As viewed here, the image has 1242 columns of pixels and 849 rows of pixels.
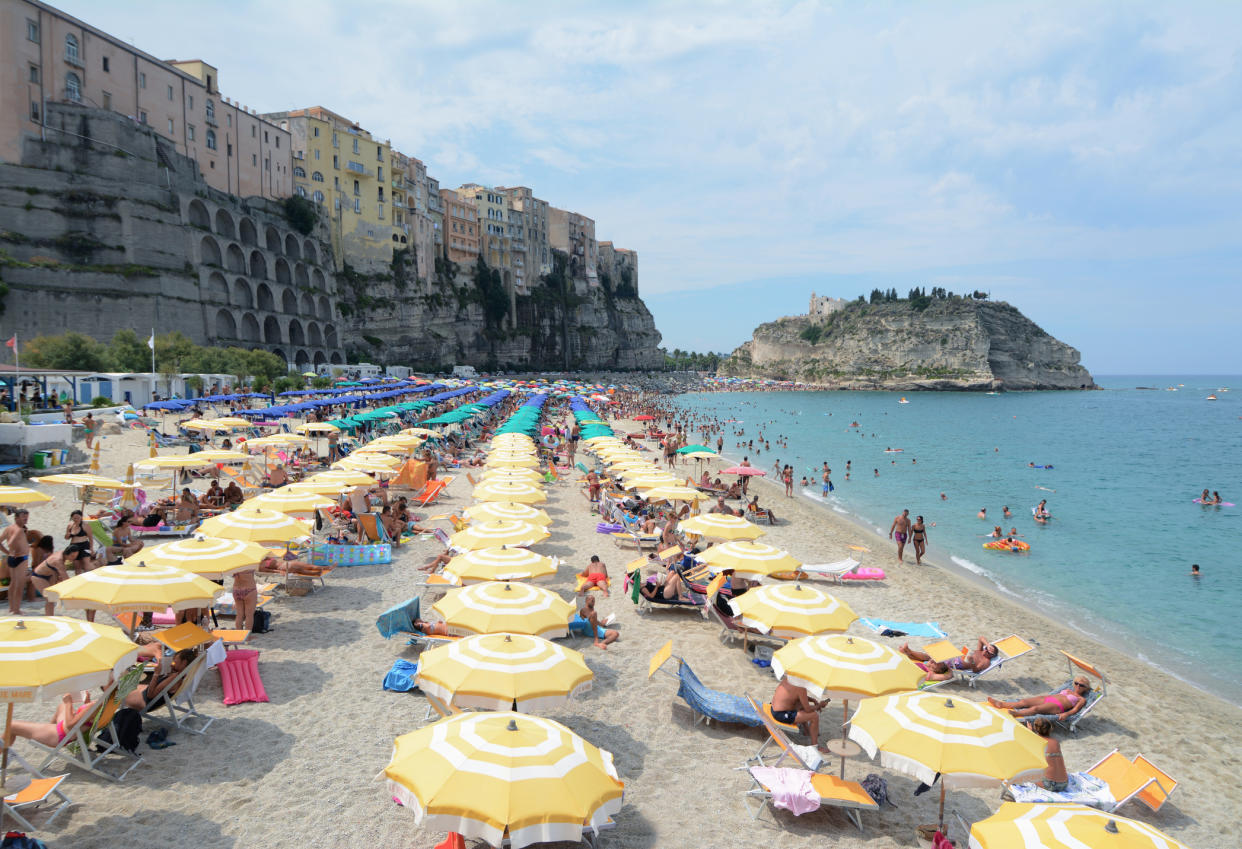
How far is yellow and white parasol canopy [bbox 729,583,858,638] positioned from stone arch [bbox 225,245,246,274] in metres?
63.4

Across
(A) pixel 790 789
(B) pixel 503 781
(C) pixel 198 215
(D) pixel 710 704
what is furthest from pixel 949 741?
(C) pixel 198 215

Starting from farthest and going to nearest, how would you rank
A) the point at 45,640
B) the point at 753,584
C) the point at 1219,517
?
the point at 1219,517 → the point at 753,584 → the point at 45,640

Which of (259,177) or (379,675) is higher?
(259,177)

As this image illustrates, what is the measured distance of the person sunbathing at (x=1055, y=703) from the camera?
7723mm

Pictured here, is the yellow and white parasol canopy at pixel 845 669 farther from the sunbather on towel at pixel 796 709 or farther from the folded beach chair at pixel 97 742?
the folded beach chair at pixel 97 742

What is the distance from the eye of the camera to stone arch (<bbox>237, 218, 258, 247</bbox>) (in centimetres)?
6146

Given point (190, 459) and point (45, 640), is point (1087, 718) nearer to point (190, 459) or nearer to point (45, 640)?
point (45, 640)

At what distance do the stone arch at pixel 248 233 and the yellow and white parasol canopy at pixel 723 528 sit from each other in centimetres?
6293

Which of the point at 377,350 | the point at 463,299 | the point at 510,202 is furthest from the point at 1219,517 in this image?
the point at 510,202

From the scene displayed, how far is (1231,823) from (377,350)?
3212 inches

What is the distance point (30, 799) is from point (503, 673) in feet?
11.2

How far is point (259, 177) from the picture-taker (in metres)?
65.4

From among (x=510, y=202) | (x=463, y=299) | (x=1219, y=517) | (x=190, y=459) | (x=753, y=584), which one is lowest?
(x=1219, y=517)

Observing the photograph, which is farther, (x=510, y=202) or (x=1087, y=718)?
(x=510, y=202)
